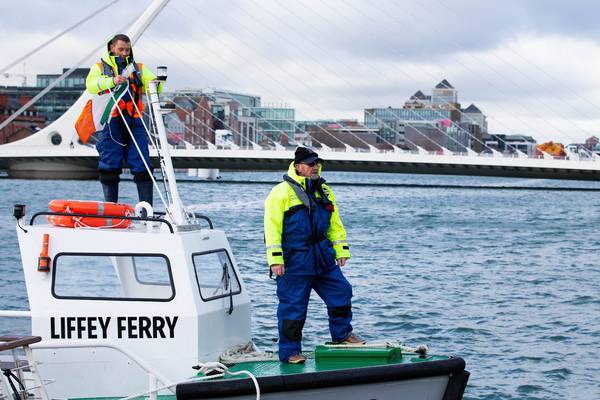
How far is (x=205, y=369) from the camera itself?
837cm

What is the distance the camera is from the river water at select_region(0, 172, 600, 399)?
16.1 m

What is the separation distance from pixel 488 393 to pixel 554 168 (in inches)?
2369

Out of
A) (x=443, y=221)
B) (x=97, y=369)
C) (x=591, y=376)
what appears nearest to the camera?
(x=97, y=369)

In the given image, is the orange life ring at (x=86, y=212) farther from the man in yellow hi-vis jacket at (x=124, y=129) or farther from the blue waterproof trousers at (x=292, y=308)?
the blue waterproof trousers at (x=292, y=308)

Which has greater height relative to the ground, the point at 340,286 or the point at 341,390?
the point at 340,286

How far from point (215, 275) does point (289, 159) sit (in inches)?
2476

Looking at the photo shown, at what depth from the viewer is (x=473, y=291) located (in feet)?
82.8

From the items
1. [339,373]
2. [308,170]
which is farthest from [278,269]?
[339,373]

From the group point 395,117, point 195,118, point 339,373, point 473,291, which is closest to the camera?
point 339,373

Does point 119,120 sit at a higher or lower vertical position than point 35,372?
higher

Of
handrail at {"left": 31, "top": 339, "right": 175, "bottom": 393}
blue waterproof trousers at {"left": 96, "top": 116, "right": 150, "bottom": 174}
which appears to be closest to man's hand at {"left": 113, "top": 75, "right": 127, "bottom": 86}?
blue waterproof trousers at {"left": 96, "top": 116, "right": 150, "bottom": 174}

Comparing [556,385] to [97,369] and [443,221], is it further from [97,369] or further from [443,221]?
[443,221]

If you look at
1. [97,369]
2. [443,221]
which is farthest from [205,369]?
[443,221]

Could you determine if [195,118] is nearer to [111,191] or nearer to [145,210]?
[111,191]
